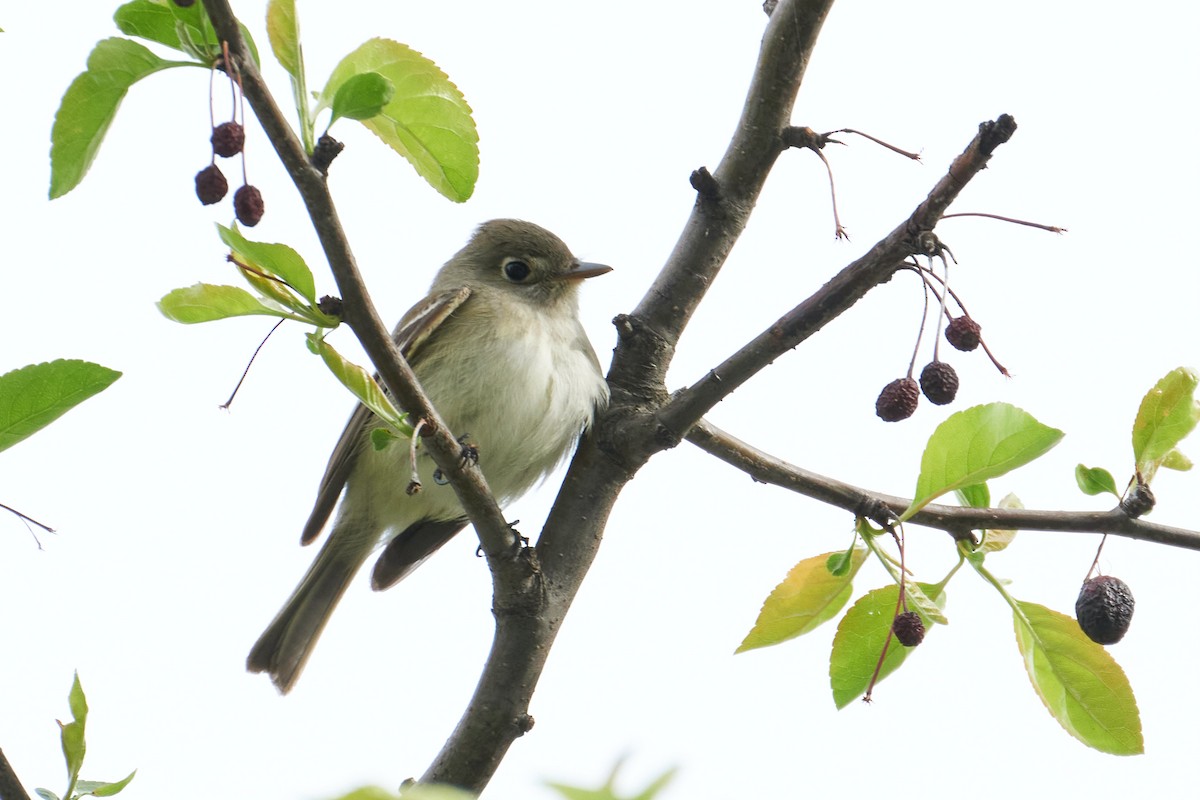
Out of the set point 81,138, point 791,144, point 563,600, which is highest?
point 791,144

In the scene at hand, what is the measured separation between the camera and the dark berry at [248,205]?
99.6 inches

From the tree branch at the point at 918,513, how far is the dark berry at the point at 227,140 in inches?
71.5

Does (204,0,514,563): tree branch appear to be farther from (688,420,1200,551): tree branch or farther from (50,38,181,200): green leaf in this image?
(688,420,1200,551): tree branch

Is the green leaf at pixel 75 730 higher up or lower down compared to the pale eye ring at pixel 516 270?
lower down

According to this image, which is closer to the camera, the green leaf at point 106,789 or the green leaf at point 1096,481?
the green leaf at point 106,789

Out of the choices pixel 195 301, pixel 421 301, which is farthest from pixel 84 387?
pixel 421 301

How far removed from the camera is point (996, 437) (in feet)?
9.61

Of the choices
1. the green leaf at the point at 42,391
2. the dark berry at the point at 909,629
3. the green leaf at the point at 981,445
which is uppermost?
the green leaf at the point at 981,445

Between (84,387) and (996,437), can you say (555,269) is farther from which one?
(84,387)

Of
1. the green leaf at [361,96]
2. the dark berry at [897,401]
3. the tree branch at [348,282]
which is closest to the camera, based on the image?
the tree branch at [348,282]

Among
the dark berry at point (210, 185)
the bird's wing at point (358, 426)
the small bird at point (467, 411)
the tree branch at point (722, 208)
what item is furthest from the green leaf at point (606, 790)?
the bird's wing at point (358, 426)

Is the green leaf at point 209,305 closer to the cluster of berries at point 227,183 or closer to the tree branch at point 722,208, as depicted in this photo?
the cluster of berries at point 227,183

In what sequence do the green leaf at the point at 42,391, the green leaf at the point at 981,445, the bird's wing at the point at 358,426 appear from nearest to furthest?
the green leaf at the point at 42,391 → the green leaf at the point at 981,445 → the bird's wing at the point at 358,426

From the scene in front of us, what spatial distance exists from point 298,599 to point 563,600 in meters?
2.91
